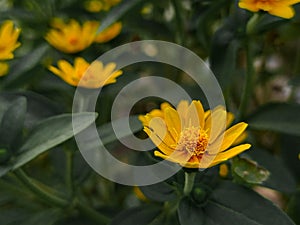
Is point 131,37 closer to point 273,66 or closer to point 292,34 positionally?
point 292,34

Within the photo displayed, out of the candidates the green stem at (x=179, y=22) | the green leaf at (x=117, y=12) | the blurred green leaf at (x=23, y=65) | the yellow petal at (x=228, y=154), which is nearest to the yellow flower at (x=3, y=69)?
the blurred green leaf at (x=23, y=65)

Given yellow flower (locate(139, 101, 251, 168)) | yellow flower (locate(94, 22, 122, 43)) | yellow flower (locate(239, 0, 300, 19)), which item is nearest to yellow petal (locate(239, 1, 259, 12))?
yellow flower (locate(239, 0, 300, 19))

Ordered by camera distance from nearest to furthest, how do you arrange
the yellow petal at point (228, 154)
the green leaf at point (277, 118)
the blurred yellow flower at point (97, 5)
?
the yellow petal at point (228, 154)
the green leaf at point (277, 118)
the blurred yellow flower at point (97, 5)

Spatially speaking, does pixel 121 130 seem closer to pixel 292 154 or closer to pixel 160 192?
pixel 160 192

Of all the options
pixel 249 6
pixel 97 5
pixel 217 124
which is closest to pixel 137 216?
pixel 217 124

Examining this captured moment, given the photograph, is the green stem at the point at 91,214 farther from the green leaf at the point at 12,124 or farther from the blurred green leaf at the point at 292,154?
the blurred green leaf at the point at 292,154

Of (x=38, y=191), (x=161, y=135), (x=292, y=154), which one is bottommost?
(x=292, y=154)
